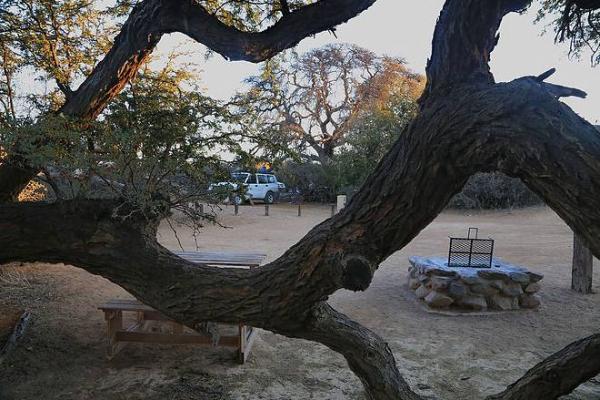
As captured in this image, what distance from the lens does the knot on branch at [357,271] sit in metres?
2.35

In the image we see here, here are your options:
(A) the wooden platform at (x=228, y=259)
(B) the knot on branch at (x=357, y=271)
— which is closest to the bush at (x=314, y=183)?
(A) the wooden platform at (x=228, y=259)

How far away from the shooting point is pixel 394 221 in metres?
2.40

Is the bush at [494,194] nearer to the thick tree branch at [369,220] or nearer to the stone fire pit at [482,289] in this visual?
the stone fire pit at [482,289]

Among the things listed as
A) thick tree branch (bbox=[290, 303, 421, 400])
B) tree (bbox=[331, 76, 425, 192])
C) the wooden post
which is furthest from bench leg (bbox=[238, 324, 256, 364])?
tree (bbox=[331, 76, 425, 192])

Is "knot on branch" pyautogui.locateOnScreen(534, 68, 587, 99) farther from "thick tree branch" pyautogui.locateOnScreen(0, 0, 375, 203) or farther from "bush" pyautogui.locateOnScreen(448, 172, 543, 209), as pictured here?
"bush" pyautogui.locateOnScreen(448, 172, 543, 209)

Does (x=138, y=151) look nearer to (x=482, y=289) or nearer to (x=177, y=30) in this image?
(x=177, y=30)

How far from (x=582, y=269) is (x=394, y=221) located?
23.3 feet

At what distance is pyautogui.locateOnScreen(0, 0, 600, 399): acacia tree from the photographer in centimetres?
209

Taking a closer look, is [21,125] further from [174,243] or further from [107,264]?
[174,243]

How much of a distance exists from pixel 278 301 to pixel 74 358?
3.45 meters

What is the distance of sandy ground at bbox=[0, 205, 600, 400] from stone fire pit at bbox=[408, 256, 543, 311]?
216 mm

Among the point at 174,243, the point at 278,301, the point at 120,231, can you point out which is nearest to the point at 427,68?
the point at 278,301

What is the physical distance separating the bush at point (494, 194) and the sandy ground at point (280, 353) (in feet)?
45.8

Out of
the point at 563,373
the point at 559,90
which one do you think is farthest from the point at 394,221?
the point at 563,373
